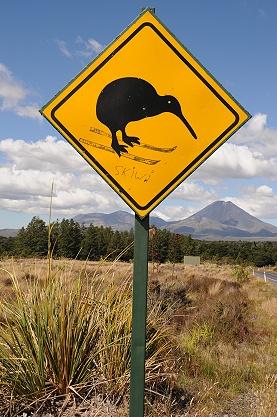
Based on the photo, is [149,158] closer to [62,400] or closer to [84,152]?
[84,152]

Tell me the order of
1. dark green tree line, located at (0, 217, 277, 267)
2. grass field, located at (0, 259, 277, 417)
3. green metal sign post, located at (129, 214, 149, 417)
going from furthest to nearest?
dark green tree line, located at (0, 217, 277, 267) < grass field, located at (0, 259, 277, 417) < green metal sign post, located at (129, 214, 149, 417)

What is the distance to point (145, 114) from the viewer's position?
8.02ft

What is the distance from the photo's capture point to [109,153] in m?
2.41

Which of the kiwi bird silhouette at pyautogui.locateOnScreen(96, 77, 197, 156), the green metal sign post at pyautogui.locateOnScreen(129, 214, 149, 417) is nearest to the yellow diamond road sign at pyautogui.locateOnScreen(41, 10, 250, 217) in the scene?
the kiwi bird silhouette at pyautogui.locateOnScreen(96, 77, 197, 156)

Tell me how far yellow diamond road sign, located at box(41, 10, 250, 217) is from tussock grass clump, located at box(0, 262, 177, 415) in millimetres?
1889

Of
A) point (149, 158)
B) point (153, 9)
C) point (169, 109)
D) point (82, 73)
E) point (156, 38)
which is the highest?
point (153, 9)

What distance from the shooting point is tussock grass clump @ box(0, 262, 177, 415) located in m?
3.71

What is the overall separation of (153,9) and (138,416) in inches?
87.2

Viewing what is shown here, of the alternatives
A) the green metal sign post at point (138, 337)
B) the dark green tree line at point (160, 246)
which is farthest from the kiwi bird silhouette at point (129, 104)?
the dark green tree line at point (160, 246)

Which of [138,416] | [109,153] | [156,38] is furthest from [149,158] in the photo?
[138,416]

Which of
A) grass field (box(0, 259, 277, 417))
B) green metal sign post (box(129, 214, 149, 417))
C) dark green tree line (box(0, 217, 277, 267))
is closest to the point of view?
green metal sign post (box(129, 214, 149, 417))

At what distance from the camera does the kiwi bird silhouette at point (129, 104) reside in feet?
7.97

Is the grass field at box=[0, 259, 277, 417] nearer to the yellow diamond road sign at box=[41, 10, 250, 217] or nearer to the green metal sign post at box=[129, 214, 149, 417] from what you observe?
the green metal sign post at box=[129, 214, 149, 417]

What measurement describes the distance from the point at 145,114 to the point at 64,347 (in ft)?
7.34
